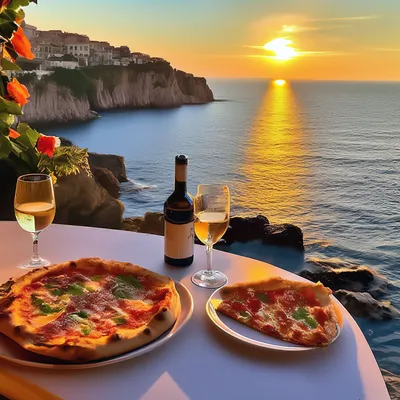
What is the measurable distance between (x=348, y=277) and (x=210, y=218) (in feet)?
8.19

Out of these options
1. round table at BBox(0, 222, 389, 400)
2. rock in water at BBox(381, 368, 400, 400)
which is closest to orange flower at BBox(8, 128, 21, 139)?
round table at BBox(0, 222, 389, 400)

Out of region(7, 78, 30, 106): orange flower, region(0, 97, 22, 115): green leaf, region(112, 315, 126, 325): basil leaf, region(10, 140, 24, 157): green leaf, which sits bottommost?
region(112, 315, 126, 325): basil leaf

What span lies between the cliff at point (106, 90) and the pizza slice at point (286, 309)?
8.40 feet

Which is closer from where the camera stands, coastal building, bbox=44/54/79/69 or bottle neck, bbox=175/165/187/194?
bottle neck, bbox=175/165/187/194

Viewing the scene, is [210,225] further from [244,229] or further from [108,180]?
[108,180]

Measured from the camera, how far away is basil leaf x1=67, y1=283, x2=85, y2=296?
87 cm

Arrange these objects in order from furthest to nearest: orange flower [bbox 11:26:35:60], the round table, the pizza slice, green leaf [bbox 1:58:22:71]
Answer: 1. green leaf [bbox 1:58:22:71]
2. orange flower [bbox 11:26:35:60]
3. the pizza slice
4. the round table

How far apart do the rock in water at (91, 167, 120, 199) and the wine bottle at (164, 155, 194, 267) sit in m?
2.45

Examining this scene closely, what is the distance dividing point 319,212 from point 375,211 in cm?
43

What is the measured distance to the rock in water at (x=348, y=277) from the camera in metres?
3.20

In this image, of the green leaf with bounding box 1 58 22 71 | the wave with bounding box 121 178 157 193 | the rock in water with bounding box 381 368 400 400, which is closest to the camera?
the green leaf with bounding box 1 58 22 71

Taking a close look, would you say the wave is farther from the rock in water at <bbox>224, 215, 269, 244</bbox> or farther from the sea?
the rock in water at <bbox>224, 215, 269, 244</bbox>

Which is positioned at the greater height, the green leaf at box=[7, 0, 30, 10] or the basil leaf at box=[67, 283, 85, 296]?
the green leaf at box=[7, 0, 30, 10]

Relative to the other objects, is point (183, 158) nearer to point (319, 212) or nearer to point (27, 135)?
point (27, 135)
